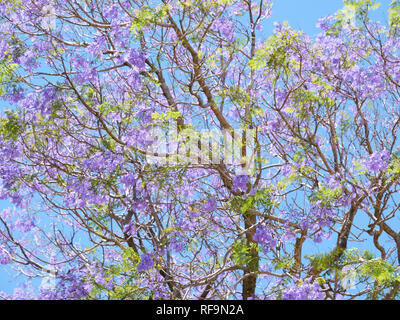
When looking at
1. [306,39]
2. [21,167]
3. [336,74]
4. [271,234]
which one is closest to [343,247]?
[271,234]

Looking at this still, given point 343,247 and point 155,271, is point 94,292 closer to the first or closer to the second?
point 155,271

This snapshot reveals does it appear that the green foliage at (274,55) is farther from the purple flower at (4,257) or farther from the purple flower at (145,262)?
the purple flower at (4,257)

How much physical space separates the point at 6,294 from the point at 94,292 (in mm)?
1917

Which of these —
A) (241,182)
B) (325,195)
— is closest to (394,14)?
(325,195)

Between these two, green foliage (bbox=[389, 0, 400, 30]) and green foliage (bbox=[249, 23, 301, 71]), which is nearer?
green foliage (bbox=[249, 23, 301, 71])

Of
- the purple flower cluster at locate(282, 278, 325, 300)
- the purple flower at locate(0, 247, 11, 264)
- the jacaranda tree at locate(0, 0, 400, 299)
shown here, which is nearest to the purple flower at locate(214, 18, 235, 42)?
the jacaranda tree at locate(0, 0, 400, 299)

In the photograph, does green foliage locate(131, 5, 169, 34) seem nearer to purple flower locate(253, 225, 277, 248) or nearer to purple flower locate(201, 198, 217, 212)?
purple flower locate(201, 198, 217, 212)

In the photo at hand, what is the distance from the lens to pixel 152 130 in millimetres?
6008

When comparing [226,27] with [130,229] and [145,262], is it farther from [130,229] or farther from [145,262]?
[145,262]

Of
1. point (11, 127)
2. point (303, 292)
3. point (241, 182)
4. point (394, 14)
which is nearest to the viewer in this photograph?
point (303, 292)

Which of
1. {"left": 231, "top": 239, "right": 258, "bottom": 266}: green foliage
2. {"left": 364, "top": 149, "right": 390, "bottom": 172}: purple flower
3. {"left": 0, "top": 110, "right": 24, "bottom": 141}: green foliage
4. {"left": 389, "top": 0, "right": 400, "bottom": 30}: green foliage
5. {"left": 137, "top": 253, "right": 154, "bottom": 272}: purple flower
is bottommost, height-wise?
{"left": 137, "top": 253, "right": 154, "bottom": 272}: purple flower

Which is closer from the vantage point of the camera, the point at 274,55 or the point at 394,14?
the point at 274,55

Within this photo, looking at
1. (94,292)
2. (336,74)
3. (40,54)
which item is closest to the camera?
(94,292)
